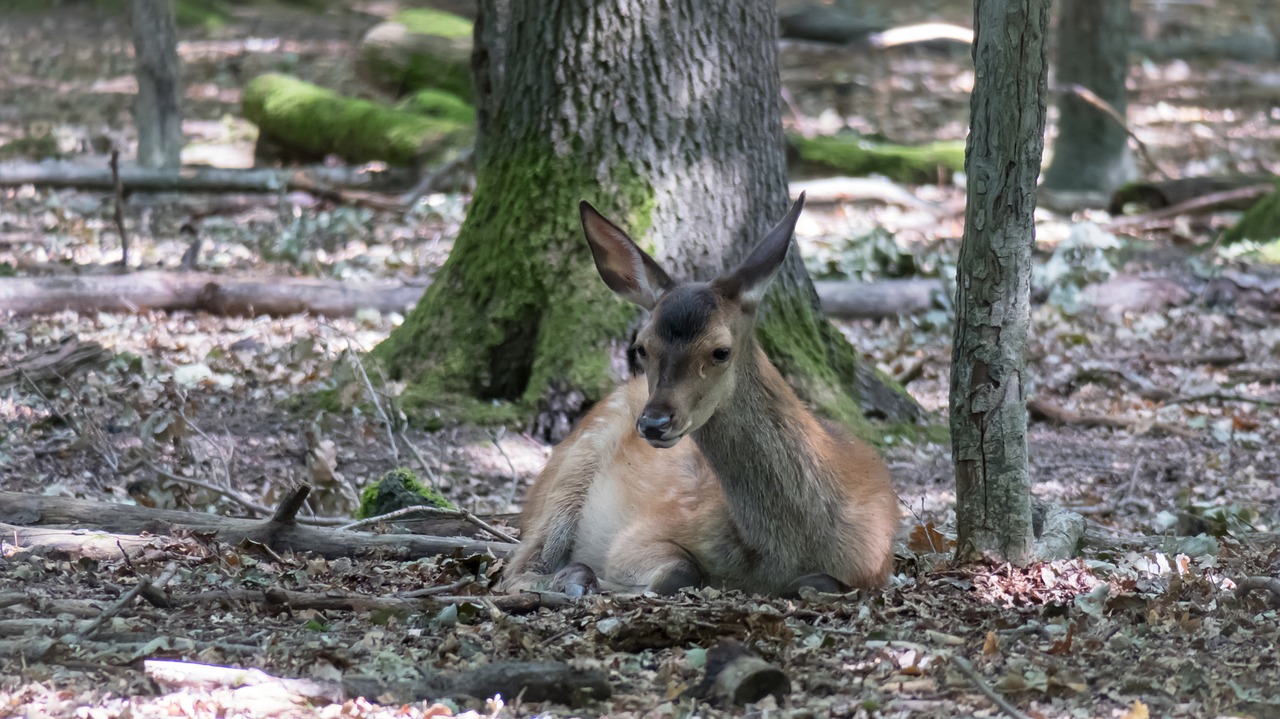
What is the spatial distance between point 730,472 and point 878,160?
404 inches

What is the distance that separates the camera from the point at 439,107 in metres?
15.8

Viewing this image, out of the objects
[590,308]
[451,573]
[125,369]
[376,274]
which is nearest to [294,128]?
[376,274]

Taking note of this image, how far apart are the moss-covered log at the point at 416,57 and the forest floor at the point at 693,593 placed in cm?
447

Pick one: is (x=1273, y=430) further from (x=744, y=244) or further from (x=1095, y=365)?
(x=744, y=244)

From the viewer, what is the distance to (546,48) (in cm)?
720

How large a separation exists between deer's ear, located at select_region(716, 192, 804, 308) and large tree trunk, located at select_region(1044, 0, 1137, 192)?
Result: 10.3m

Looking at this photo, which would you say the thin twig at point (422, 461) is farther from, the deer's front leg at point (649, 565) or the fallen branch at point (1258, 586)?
the fallen branch at point (1258, 586)

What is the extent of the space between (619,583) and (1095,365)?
4634 millimetres

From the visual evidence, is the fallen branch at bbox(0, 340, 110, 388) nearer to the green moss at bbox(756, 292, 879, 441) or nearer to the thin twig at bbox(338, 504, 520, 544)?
the thin twig at bbox(338, 504, 520, 544)

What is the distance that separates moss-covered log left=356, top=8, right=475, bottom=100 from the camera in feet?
57.5

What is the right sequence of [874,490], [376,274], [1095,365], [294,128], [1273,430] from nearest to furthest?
[874,490], [1273,430], [1095,365], [376,274], [294,128]

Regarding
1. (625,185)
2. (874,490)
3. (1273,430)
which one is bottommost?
(1273,430)

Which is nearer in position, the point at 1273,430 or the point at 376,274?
the point at 1273,430

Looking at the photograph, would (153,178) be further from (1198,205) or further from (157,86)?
(1198,205)
